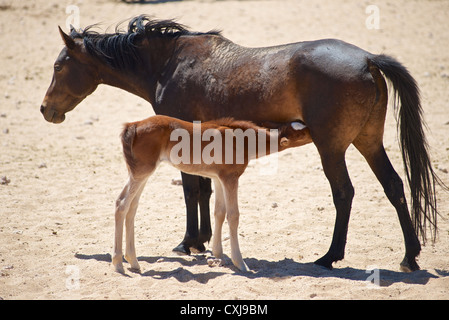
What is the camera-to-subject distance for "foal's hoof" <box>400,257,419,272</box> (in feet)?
17.3

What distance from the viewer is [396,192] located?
535 cm

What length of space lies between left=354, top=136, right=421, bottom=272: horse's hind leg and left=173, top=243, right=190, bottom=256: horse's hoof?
2.16 m

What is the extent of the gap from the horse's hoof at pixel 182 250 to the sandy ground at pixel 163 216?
3.2 inches

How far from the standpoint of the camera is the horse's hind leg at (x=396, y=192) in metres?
5.30

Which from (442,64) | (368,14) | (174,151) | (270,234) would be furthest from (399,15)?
(174,151)

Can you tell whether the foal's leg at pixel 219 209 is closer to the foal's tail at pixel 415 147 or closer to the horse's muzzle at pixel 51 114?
the foal's tail at pixel 415 147

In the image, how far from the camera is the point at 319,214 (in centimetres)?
698

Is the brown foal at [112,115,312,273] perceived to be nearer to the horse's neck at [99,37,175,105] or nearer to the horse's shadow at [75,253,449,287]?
the horse's shadow at [75,253,449,287]

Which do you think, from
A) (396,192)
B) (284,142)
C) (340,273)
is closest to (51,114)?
(284,142)

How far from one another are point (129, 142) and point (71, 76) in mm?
1742

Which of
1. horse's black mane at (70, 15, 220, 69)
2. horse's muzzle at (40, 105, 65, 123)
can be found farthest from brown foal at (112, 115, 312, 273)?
horse's muzzle at (40, 105, 65, 123)

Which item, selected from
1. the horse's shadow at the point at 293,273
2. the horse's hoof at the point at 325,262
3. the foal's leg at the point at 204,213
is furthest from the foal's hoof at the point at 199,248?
the horse's hoof at the point at 325,262

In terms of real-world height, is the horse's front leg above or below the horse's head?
below
